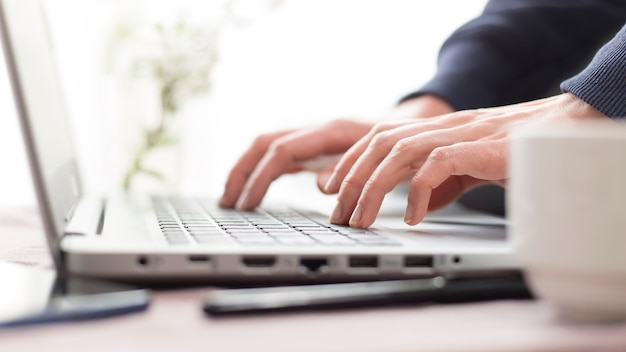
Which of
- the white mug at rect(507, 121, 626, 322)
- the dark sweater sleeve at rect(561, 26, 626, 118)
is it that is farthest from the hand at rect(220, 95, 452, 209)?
the white mug at rect(507, 121, 626, 322)

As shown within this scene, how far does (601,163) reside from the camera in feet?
1.10

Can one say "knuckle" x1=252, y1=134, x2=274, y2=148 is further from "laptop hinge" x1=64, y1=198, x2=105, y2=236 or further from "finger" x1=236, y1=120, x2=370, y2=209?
"laptop hinge" x1=64, y1=198, x2=105, y2=236

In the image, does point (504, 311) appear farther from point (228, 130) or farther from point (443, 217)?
point (228, 130)

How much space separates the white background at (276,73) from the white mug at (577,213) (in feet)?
5.77

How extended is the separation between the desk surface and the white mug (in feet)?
0.06

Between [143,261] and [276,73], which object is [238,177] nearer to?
[143,261]

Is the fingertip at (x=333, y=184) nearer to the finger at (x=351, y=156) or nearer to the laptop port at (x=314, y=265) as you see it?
the finger at (x=351, y=156)

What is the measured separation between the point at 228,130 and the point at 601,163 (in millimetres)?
1854

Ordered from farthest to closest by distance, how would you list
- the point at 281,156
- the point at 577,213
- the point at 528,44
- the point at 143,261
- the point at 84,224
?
1. the point at 528,44
2. the point at 281,156
3. the point at 84,224
4. the point at 143,261
5. the point at 577,213

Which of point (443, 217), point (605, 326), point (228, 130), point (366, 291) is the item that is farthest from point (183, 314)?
point (228, 130)

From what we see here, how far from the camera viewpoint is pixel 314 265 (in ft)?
1.50

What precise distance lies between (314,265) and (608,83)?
12.4 inches

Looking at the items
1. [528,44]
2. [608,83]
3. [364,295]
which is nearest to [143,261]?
[364,295]

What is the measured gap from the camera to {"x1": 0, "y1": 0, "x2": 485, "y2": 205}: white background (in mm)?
2115
